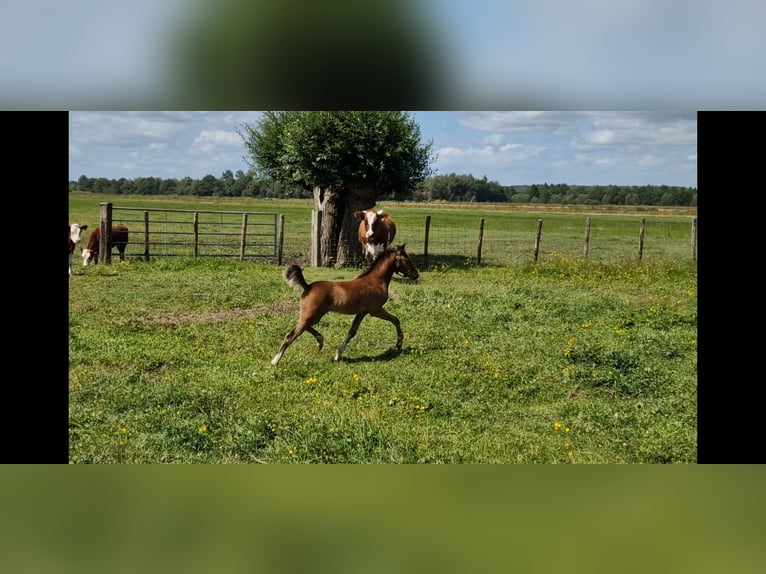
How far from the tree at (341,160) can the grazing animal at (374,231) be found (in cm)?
16

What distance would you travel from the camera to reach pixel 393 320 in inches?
275

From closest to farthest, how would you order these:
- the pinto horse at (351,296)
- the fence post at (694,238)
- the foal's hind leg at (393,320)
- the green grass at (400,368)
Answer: the green grass at (400,368) < the pinto horse at (351,296) < the foal's hind leg at (393,320) < the fence post at (694,238)

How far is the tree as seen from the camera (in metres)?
7.13

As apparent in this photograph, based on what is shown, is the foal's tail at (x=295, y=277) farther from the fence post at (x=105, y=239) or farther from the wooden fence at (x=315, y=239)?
the fence post at (x=105, y=239)

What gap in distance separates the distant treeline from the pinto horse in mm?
805

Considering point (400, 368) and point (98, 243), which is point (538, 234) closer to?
point (400, 368)

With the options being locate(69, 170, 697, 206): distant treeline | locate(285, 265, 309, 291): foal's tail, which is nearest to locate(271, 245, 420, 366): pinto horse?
locate(285, 265, 309, 291): foal's tail

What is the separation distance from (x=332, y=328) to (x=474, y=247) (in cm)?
179

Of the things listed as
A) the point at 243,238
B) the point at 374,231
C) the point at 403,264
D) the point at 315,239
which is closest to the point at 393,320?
the point at 403,264

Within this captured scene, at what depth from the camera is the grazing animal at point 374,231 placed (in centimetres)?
711

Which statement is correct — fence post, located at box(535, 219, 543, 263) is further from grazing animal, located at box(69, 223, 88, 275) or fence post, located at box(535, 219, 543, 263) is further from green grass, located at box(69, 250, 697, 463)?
grazing animal, located at box(69, 223, 88, 275)

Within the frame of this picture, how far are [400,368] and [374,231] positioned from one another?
135cm

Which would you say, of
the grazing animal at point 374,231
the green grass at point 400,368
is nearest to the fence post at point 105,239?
the green grass at point 400,368

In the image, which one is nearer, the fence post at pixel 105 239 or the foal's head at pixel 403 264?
the foal's head at pixel 403 264
